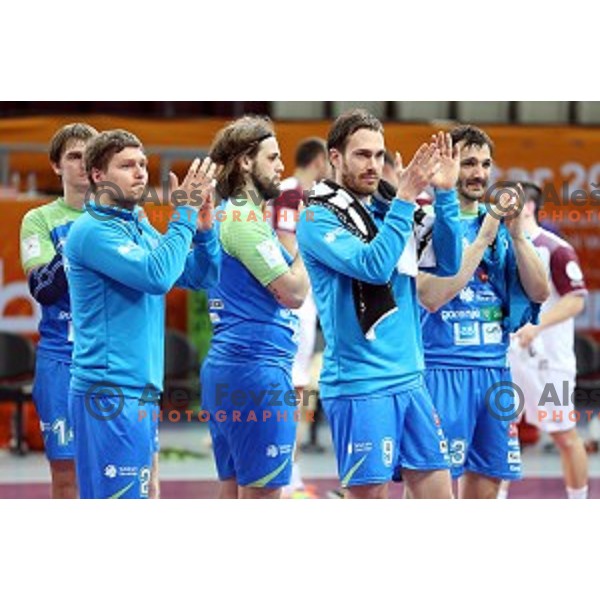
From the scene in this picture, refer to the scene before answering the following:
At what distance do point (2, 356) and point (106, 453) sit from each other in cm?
589

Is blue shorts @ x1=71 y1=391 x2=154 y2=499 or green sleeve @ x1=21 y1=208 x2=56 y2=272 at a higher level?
green sleeve @ x1=21 y1=208 x2=56 y2=272

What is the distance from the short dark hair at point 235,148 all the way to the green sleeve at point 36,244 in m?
1.01

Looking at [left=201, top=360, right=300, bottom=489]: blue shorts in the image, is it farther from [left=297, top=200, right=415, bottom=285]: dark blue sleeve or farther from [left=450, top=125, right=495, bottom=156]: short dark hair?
[left=450, top=125, right=495, bottom=156]: short dark hair

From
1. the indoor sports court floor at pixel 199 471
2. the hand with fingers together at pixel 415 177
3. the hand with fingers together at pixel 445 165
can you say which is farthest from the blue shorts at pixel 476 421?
the indoor sports court floor at pixel 199 471

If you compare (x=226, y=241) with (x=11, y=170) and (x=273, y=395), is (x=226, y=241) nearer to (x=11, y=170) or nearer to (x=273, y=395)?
(x=273, y=395)

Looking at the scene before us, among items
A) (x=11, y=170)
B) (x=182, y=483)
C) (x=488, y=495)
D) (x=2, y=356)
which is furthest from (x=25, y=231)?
(x=11, y=170)

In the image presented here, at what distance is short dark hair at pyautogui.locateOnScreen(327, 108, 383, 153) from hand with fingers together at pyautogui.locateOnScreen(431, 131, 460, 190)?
1.02ft

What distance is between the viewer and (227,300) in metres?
7.43

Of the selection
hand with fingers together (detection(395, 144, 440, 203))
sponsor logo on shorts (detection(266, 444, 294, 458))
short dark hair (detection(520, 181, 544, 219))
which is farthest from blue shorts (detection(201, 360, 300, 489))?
short dark hair (detection(520, 181, 544, 219))

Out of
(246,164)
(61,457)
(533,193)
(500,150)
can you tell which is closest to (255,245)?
(246,164)

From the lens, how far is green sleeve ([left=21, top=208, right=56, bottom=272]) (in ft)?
25.5

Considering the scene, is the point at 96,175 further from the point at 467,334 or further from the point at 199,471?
the point at 199,471

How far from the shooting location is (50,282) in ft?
24.5
